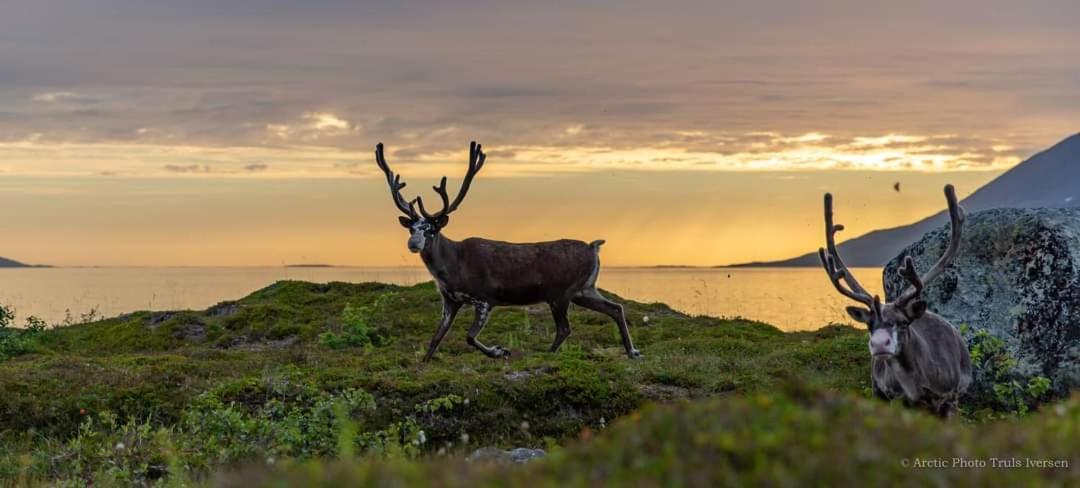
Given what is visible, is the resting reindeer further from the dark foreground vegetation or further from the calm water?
the calm water

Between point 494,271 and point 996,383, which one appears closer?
point 996,383

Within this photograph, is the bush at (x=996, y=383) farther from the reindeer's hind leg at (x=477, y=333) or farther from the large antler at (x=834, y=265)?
the reindeer's hind leg at (x=477, y=333)

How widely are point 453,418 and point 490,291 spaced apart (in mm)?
5387

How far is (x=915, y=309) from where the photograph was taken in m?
10.1

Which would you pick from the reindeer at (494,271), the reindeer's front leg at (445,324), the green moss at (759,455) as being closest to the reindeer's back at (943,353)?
the green moss at (759,455)

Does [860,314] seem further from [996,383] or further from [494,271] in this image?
[494,271]

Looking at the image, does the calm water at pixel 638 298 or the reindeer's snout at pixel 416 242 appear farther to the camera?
the calm water at pixel 638 298

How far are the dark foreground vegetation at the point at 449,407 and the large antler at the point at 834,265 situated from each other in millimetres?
1835

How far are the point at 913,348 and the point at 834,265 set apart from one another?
1.76 meters

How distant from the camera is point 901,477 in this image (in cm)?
409

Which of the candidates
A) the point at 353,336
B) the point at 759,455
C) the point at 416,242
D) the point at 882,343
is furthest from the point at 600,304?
the point at 759,455

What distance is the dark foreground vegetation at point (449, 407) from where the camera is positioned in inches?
165

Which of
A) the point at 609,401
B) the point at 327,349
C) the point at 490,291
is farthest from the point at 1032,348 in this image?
the point at 327,349

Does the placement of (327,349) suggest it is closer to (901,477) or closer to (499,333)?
(499,333)
